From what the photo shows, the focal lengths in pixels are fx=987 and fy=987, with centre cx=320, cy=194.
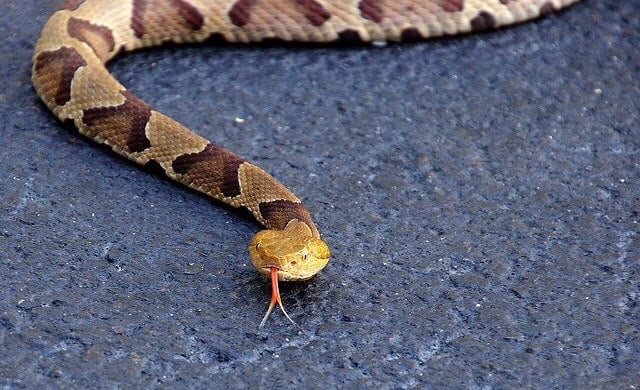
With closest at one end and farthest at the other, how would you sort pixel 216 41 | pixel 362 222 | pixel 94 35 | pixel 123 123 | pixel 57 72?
pixel 362 222 < pixel 123 123 < pixel 57 72 < pixel 94 35 < pixel 216 41

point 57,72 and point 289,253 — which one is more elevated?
point 289,253

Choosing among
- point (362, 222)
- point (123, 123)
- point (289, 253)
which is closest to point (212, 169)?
point (123, 123)

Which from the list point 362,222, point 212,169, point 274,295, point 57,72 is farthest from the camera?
point 57,72

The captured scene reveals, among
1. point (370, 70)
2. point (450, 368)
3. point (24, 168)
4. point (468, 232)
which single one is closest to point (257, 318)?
point (450, 368)

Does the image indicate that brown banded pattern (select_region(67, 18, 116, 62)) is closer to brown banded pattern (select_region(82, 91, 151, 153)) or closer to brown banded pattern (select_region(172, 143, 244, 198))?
brown banded pattern (select_region(82, 91, 151, 153))

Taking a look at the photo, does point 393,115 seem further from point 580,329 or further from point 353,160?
point 580,329

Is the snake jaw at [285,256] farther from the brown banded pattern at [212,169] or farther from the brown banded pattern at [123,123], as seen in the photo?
the brown banded pattern at [123,123]

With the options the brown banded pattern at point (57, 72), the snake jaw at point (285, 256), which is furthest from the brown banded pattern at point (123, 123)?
the snake jaw at point (285, 256)

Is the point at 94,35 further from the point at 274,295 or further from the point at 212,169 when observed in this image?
the point at 274,295
